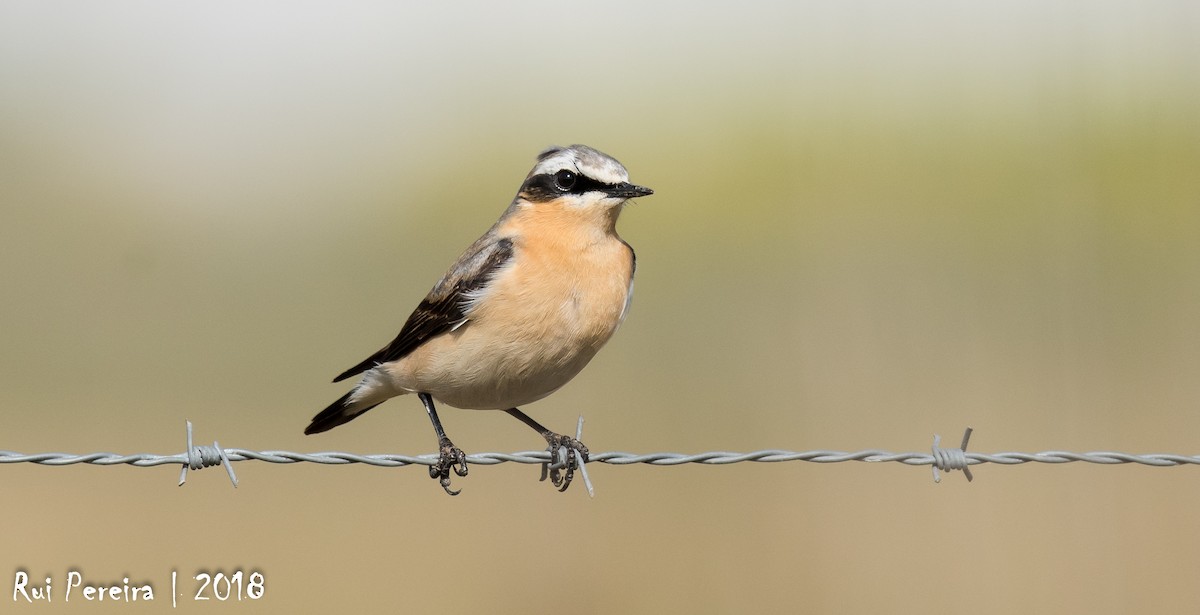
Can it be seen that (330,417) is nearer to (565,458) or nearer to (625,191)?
(565,458)

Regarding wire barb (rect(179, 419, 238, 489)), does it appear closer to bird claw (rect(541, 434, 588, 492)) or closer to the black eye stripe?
bird claw (rect(541, 434, 588, 492))

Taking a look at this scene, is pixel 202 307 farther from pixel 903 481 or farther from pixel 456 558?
pixel 903 481

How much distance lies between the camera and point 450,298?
254 inches

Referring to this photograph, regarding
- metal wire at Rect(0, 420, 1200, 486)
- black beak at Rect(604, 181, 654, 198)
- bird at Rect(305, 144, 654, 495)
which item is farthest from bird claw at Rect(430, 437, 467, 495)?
black beak at Rect(604, 181, 654, 198)

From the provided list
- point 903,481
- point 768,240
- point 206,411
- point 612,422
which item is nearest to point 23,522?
point 206,411

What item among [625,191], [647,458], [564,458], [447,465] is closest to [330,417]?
[447,465]

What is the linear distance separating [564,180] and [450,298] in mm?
968

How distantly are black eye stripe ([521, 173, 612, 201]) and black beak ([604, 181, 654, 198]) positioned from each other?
0.10 ft

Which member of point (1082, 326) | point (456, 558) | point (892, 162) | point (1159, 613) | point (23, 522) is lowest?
point (1159, 613)

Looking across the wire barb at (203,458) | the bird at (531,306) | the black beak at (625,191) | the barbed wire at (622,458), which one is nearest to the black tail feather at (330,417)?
the bird at (531,306)

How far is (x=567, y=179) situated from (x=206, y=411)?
7.51 m

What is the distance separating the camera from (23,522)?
10.3m

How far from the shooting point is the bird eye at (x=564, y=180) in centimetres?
674

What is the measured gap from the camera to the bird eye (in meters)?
6.74
